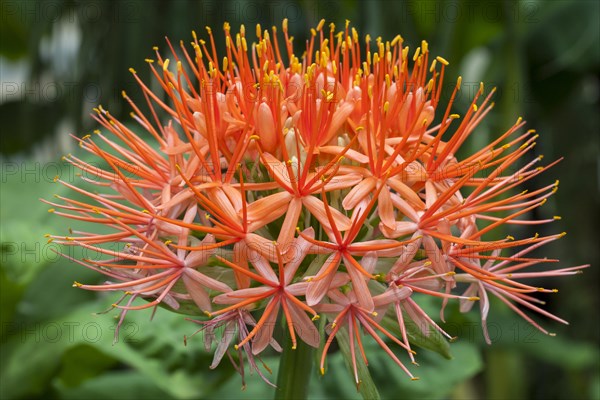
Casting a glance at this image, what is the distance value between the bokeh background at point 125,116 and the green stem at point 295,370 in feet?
0.84

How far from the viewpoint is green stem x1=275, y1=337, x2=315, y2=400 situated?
698 mm

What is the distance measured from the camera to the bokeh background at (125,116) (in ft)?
3.17

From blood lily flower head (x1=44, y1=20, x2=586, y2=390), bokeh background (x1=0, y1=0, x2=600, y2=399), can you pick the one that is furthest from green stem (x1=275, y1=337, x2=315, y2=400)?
bokeh background (x1=0, y1=0, x2=600, y2=399)

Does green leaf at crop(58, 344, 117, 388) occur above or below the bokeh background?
below

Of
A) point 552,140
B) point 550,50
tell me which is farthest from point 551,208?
point 550,50

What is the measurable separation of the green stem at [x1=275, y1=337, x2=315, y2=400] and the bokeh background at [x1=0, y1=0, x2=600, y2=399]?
255 mm

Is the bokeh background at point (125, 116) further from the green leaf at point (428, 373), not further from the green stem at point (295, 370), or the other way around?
the green stem at point (295, 370)

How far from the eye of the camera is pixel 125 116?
1812mm

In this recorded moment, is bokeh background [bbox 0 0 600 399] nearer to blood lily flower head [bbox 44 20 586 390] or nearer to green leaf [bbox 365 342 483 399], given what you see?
green leaf [bbox 365 342 483 399]

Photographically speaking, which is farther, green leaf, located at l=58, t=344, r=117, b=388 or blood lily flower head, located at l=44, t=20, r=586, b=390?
green leaf, located at l=58, t=344, r=117, b=388

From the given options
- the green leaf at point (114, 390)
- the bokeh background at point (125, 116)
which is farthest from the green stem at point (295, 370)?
the green leaf at point (114, 390)

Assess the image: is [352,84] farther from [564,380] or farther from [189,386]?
[564,380]

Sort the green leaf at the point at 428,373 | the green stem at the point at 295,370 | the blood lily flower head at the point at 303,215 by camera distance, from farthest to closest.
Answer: the green leaf at the point at 428,373 → the green stem at the point at 295,370 → the blood lily flower head at the point at 303,215

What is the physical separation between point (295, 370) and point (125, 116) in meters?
1.28
